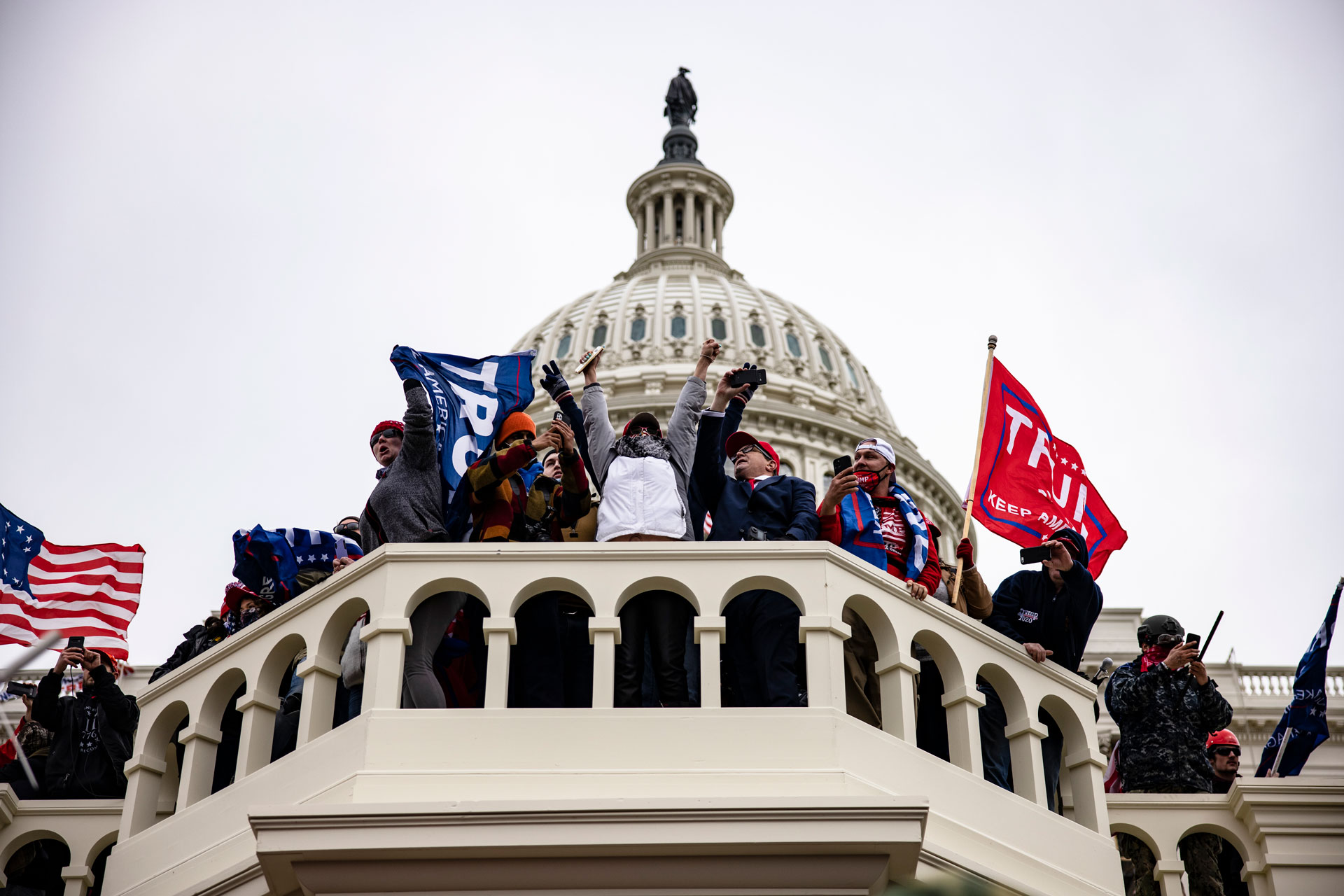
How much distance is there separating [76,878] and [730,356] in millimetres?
59673

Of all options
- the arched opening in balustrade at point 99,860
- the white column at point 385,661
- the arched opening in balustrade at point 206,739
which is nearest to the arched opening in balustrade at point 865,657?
the white column at point 385,661

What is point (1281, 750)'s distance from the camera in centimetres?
1511

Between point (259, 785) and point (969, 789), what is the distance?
423 cm

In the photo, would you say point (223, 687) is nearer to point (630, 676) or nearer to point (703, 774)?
point (630, 676)

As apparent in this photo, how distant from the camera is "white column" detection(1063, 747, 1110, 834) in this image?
1148cm

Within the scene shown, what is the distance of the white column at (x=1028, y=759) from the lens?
11188mm

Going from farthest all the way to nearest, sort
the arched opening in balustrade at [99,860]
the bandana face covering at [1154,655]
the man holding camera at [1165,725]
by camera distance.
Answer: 1. the bandana face covering at [1154,655]
2. the man holding camera at [1165,725]
3. the arched opening in balustrade at [99,860]

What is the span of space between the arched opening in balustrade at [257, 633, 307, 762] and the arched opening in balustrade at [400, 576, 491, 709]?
1.91 feet

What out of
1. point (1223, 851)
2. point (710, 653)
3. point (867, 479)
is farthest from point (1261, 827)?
point (710, 653)

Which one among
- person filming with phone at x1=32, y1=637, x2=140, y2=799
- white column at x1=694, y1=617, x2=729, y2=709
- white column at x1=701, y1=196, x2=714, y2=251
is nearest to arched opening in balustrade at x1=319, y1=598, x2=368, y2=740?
white column at x1=694, y1=617, x2=729, y2=709

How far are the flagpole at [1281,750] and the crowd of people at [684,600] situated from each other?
2133mm

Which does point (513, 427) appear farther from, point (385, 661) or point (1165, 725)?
point (1165, 725)

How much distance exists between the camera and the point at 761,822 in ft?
31.4

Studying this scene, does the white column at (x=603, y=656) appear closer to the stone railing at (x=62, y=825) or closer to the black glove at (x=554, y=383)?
the black glove at (x=554, y=383)
